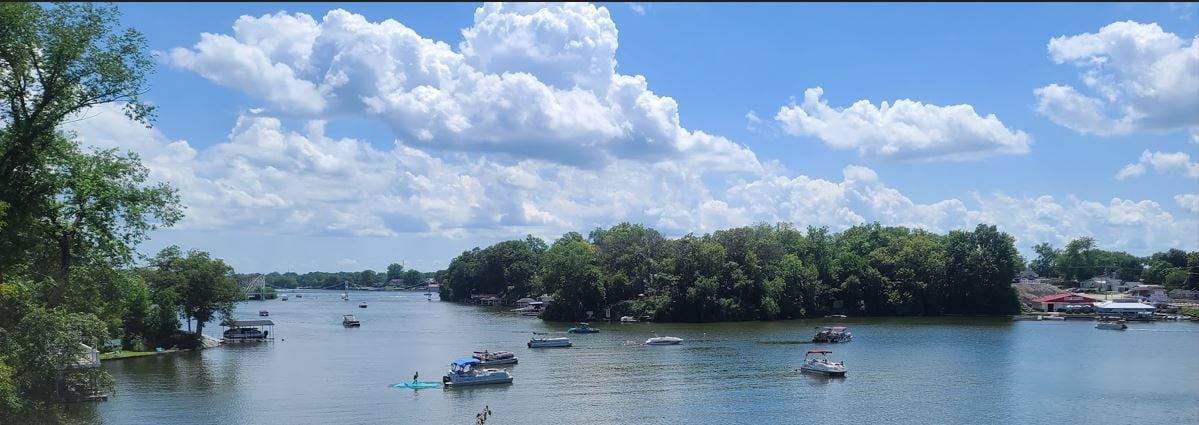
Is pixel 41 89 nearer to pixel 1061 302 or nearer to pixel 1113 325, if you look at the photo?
pixel 1113 325

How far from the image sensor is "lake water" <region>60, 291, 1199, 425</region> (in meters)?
47.3

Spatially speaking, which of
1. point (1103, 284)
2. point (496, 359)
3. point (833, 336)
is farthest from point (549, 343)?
point (1103, 284)

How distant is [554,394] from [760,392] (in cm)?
1306

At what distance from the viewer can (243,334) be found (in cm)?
9756

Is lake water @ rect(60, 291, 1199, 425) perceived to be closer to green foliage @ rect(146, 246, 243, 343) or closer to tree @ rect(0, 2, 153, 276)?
green foliage @ rect(146, 246, 243, 343)

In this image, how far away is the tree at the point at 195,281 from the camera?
85.5 m

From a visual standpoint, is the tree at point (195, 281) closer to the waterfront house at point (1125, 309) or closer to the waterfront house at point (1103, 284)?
the waterfront house at point (1125, 309)

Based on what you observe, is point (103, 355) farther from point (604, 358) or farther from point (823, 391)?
→ point (823, 391)

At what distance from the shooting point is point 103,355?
72.8 meters

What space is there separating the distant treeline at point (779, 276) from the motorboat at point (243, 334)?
1803 inches

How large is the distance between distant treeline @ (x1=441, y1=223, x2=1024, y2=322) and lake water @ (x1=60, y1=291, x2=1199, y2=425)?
2339 centimetres

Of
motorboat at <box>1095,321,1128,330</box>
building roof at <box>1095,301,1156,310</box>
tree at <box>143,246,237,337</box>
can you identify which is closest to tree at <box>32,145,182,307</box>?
tree at <box>143,246,237,337</box>

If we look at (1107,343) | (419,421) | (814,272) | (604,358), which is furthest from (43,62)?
(814,272)

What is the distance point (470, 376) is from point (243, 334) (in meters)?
50.0
